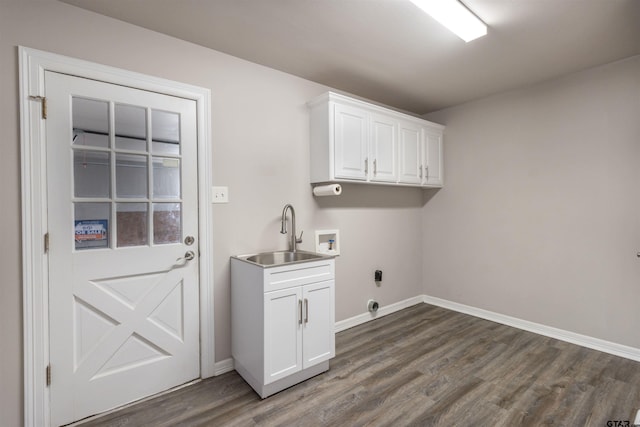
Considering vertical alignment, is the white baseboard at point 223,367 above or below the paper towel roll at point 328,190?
below

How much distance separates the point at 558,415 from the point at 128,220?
114 inches

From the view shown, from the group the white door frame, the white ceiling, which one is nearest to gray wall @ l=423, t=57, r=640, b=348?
the white ceiling

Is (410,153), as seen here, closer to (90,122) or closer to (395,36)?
(395,36)

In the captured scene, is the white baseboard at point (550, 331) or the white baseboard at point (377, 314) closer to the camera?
the white baseboard at point (550, 331)

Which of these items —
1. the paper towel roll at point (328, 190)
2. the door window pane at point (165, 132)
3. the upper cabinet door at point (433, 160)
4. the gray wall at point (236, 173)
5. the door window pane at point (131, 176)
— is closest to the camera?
the gray wall at point (236, 173)

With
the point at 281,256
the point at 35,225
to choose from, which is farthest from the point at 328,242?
the point at 35,225

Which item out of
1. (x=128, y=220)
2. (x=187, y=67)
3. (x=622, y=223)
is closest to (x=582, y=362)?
(x=622, y=223)

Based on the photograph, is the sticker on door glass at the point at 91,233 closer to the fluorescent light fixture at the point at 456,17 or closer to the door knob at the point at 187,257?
the door knob at the point at 187,257

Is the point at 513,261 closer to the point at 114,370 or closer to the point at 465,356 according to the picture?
the point at 465,356

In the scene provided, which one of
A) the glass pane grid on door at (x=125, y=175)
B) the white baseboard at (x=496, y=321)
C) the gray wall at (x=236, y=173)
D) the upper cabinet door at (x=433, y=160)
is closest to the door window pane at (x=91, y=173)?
the glass pane grid on door at (x=125, y=175)

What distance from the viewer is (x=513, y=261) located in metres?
3.19

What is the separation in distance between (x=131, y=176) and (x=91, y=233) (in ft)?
1.38

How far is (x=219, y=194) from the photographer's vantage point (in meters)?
2.32

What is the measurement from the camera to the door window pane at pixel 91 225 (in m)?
1.83
